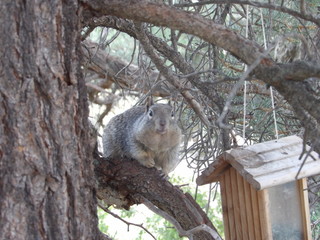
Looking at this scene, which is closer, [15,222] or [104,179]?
[15,222]

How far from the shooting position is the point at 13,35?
144 centimetres

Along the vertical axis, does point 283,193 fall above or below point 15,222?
above

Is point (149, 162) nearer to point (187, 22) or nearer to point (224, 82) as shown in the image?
point (224, 82)

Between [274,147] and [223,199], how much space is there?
31 cm

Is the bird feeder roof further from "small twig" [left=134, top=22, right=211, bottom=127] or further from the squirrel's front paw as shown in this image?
the squirrel's front paw

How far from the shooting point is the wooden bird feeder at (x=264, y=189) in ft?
6.10

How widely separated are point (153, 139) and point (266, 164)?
100cm

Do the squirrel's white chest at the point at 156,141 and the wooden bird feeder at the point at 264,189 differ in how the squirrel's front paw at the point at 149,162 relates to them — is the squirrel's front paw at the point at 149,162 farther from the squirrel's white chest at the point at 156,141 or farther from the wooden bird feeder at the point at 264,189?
the wooden bird feeder at the point at 264,189

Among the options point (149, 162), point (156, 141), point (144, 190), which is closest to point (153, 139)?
point (156, 141)

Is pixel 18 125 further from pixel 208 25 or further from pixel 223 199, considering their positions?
pixel 223 199

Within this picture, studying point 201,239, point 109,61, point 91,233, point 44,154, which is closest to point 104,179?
point 201,239

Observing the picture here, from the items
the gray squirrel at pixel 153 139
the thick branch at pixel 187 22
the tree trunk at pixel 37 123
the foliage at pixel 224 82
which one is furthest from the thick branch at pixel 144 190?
the thick branch at pixel 187 22

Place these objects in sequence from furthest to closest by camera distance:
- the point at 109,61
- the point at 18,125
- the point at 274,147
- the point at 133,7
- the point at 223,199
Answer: the point at 109,61 → the point at 223,199 → the point at 274,147 → the point at 133,7 → the point at 18,125

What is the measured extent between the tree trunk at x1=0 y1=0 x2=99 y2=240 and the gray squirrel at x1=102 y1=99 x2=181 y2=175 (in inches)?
45.2
